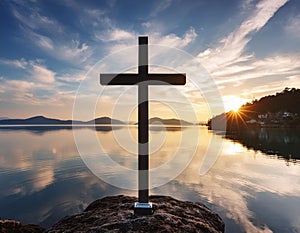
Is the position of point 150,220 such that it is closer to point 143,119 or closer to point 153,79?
point 143,119

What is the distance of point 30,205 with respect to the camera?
12.0m

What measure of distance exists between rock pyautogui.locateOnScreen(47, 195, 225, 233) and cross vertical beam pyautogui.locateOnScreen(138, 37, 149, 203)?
0.78m

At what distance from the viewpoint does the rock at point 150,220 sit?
16.0 feet

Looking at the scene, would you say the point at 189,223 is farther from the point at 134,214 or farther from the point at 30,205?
the point at 30,205

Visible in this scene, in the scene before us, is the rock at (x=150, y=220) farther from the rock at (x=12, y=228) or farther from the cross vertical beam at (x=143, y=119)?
Result: the rock at (x=12, y=228)

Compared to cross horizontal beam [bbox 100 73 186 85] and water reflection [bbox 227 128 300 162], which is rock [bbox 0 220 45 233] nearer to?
cross horizontal beam [bbox 100 73 186 85]

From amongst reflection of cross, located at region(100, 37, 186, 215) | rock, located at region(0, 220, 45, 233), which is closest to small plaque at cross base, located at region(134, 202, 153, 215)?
reflection of cross, located at region(100, 37, 186, 215)

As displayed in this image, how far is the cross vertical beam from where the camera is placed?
235 inches

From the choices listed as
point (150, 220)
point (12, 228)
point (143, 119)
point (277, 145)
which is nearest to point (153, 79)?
point (143, 119)

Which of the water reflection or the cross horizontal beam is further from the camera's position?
the water reflection

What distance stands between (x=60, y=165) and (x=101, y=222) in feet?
64.0

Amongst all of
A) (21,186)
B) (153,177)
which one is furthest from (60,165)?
(153,177)

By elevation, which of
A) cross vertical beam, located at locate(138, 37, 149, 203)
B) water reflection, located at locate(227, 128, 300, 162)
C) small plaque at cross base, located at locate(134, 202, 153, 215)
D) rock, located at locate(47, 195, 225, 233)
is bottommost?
water reflection, located at locate(227, 128, 300, 162)

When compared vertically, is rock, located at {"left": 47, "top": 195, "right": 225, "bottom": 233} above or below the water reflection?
above
